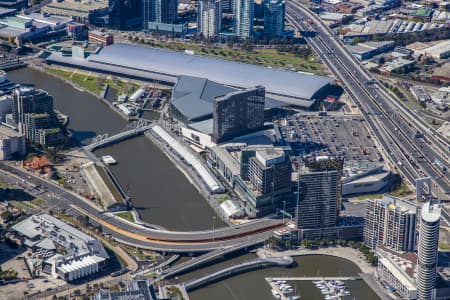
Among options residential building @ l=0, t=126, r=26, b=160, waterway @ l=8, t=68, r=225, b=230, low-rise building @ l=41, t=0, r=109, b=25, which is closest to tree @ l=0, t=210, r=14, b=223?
waterway @ l=8, t=68, r=225, b=230

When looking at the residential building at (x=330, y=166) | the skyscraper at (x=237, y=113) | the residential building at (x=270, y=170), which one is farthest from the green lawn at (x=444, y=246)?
the skyscraper at (x=237, y=113)

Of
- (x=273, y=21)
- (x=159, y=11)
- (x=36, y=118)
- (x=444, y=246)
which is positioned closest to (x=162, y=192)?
(x=36, y=118)

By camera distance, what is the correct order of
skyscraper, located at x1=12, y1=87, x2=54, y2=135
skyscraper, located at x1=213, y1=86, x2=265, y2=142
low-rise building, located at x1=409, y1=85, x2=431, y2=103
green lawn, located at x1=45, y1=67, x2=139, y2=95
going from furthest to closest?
green lawn, located at x1=45, y1=67, x2=139, y2=95 < low-rise building, located at x1=409, y1=85, x2=431, y2=103 < skyscraper, located at x1=12, y1=87, x2=54, y2=135 < skyscraper, located at x1=213, y1=86, x2=265, y2=142

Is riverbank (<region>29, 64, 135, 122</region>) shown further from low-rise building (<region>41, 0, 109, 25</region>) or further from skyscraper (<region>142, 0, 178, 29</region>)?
skyscraper (<region>142, 0, 178, 29</region>)

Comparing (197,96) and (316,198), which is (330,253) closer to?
(316,198)

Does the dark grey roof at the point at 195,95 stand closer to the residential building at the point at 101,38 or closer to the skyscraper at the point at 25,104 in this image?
the skyscraper at the point at 25,104
